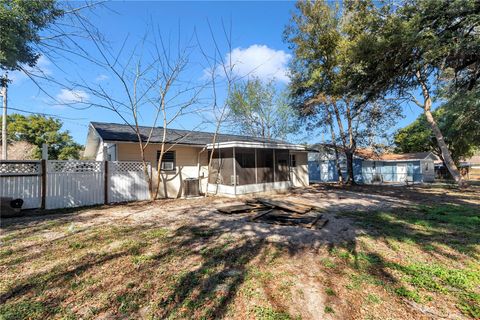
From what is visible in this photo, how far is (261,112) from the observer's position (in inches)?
931

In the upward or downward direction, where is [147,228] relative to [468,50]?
downward

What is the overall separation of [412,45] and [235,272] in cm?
554

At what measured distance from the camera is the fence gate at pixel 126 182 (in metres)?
8.68

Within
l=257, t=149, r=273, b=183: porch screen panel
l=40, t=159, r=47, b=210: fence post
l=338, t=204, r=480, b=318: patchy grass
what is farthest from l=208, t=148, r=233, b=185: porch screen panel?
l=40, t=159, r=47, b=210: fence post

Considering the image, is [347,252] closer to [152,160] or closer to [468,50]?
[468,50]

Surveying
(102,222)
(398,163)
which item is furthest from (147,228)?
(398,163)

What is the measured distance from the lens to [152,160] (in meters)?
10.1

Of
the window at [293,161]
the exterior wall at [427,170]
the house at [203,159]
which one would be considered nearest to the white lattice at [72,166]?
the house at [203,159]

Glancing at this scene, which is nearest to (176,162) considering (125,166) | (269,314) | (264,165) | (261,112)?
(125,166)

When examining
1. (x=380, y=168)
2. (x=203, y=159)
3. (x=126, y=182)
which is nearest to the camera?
(x=126, y=182)

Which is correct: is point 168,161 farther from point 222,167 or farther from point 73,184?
point 73,184

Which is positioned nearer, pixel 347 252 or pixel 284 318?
pixel 284 318

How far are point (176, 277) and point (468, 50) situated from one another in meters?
6.77

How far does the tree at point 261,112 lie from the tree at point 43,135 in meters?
17.0
